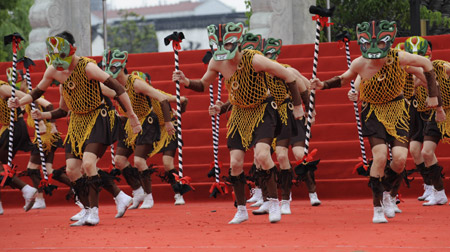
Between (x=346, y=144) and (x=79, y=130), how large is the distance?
4.78 m

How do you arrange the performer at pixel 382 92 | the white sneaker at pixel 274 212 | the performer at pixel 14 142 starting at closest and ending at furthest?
the performer at pixel 382 92 → the white sneaker at pixel 274 212 → the performer at pixel 14 142

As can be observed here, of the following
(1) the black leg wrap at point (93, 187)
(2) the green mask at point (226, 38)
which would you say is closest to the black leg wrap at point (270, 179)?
(2) the green mask at point (226, 38)

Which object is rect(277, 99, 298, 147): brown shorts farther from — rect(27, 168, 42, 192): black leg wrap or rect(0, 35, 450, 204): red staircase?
rect(27, 168, 42, 192): black leg wrap

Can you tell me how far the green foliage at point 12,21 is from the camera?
28.0m

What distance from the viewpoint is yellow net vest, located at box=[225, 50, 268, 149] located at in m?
9.14

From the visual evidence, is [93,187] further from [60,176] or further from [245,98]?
[60,176]

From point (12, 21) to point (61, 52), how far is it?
22.9 meters

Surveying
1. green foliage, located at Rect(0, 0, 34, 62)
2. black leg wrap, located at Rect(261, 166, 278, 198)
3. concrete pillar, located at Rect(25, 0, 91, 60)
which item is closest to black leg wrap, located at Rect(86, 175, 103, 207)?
black leg wrap, located at Rect(261, 166, 278, 198)

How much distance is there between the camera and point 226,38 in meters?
9.03

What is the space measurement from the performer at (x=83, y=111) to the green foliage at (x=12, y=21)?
61.4 feet

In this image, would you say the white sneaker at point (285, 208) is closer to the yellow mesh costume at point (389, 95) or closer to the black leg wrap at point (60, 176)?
the yellow mesh costume at point (389, 95)

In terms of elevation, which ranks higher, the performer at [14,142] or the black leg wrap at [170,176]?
the performer at [14,142]

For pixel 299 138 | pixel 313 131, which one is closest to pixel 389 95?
pixel 299 138

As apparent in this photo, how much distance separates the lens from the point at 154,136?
39.3 feet
